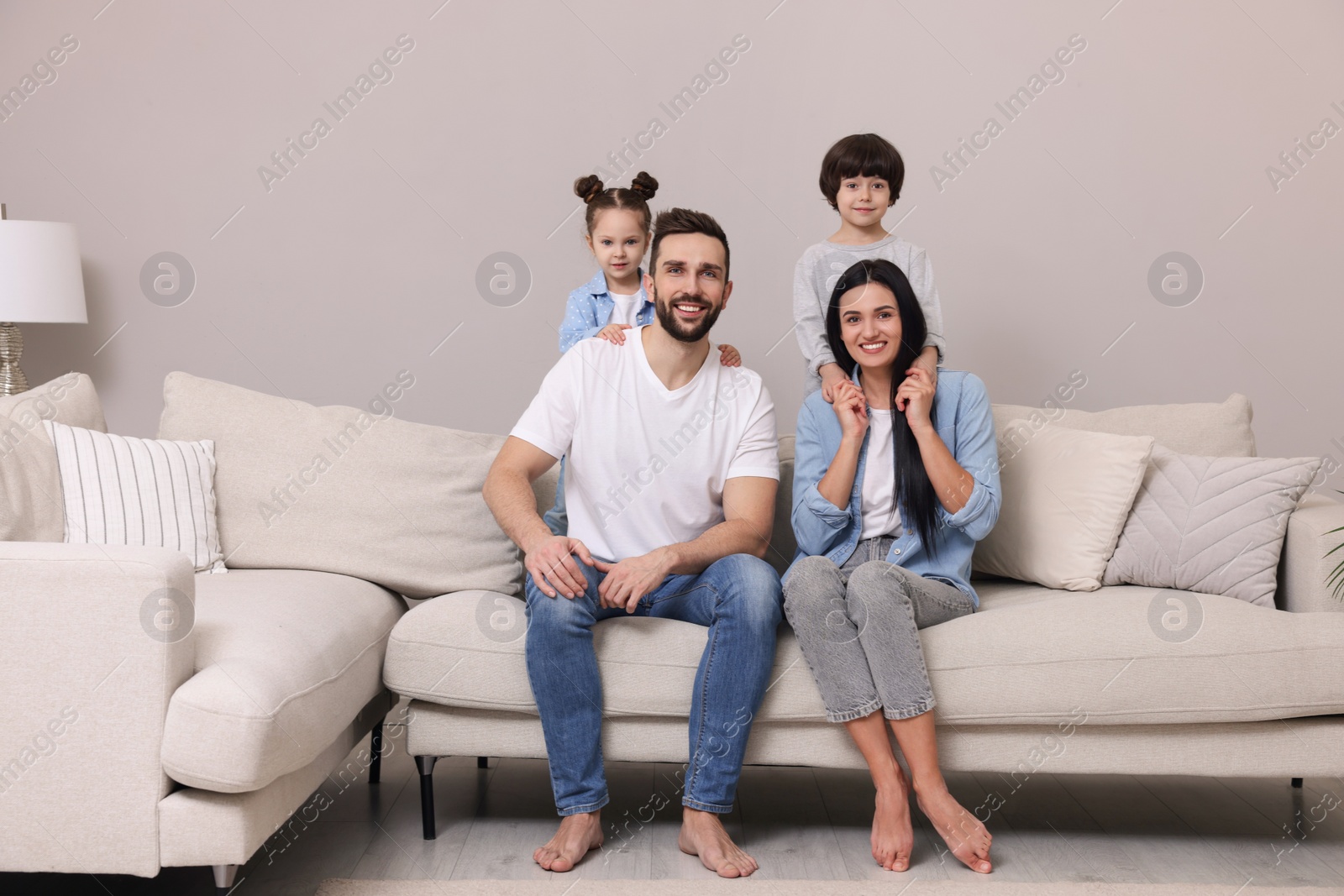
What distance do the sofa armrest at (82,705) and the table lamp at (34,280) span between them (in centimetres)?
172

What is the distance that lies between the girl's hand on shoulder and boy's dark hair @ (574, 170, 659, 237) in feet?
1.40

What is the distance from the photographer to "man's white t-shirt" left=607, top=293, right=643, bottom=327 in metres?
2.54

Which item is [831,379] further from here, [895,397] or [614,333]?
[614,333]

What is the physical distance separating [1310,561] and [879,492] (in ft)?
2.86

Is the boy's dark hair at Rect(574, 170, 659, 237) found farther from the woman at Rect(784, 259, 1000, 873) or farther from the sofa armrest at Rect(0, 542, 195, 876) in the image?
the sofa armrest at Rect(0, 542, 195, 876)

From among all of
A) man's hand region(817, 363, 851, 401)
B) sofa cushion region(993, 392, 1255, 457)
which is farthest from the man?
sofa cushion region(993, 392, 1255, 457)

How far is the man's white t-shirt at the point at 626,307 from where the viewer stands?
2541mm

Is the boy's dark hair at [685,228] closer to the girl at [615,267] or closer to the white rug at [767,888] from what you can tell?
the girl at [615,267]

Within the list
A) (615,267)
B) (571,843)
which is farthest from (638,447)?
(571,843)

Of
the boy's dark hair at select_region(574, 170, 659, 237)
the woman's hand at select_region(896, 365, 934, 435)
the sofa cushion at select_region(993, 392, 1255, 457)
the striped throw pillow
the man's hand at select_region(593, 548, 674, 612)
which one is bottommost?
the man's hand at select_region(593, 548, 674, 612)

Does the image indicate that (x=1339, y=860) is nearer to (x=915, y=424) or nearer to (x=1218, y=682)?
(x=1218, y=682)

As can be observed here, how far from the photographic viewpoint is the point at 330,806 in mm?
2117

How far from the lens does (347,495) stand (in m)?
2.22

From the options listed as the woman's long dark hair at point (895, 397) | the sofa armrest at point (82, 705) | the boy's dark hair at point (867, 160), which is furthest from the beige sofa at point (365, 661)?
the boy's dark hair at point (867, 160)
